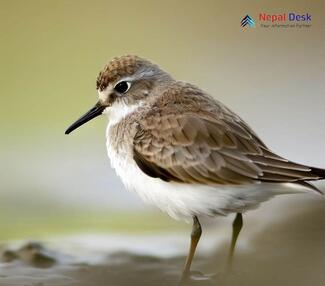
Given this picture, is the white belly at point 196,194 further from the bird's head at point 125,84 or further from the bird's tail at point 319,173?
the bird's head at point 125,84

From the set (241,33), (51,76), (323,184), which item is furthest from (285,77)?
(51,76)

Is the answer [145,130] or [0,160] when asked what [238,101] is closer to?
[0,160]

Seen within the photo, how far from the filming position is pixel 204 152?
159 inches

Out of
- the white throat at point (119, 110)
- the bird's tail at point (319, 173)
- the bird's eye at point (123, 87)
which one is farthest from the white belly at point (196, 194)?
the bird's eye at point (123, 87)

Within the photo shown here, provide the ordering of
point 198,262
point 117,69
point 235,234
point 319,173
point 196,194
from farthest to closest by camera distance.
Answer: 1. point 198,262
2. point 117,69
3. point 235,234
4. point 196,194
5. point 319,173

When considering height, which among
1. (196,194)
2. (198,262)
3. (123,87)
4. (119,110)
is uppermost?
(123,87)

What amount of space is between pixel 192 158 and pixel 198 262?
3.32 ft

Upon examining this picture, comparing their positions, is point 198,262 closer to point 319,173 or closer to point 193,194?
point 193,194

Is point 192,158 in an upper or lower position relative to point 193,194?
upper

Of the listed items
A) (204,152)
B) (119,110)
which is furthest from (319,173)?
(119,110)

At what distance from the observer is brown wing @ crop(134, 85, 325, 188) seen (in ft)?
12.8

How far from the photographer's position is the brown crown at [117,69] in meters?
4.42

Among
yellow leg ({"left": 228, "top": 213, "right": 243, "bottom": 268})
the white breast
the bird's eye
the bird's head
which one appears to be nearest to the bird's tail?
the white breast

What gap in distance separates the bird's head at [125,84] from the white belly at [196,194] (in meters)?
0.42
